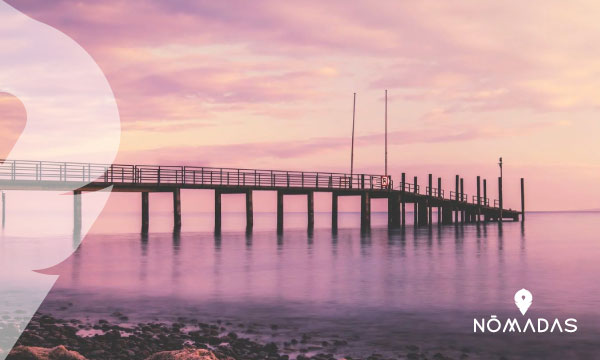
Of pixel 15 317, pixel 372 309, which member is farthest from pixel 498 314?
pixel 15 317

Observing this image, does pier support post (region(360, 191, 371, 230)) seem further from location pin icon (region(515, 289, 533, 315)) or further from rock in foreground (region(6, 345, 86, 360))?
rock in foreground (region(6, 345, 86, 360))

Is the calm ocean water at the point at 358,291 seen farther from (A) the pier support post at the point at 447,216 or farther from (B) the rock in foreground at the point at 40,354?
(A) the pier support post at the point at 447,216

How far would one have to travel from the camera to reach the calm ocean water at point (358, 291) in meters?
13.5

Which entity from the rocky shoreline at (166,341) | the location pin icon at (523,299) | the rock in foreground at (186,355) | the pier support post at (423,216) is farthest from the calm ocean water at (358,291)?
the pier support post at (423,216)

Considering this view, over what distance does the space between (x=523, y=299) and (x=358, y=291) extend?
16.4 feet

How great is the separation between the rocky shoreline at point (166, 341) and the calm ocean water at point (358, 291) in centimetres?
77

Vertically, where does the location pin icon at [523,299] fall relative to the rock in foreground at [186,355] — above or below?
below

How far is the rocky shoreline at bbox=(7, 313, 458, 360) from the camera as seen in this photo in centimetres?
1075

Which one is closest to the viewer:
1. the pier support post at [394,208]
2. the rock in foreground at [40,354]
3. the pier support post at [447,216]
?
the rock in foreground at [40,354]

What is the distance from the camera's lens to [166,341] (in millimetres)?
11844

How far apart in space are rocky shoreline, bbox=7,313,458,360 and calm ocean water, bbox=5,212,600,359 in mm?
773

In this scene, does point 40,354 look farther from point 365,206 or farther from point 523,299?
point 365,206

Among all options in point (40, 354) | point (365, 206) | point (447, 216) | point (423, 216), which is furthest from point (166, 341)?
point (447, 216)

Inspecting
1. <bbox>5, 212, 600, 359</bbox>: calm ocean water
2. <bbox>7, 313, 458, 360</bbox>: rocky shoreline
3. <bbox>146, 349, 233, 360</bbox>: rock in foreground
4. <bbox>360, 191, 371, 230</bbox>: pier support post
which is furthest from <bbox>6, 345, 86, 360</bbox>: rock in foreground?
<bbox>360, 191, 371, 230</bbox>: pier support post
